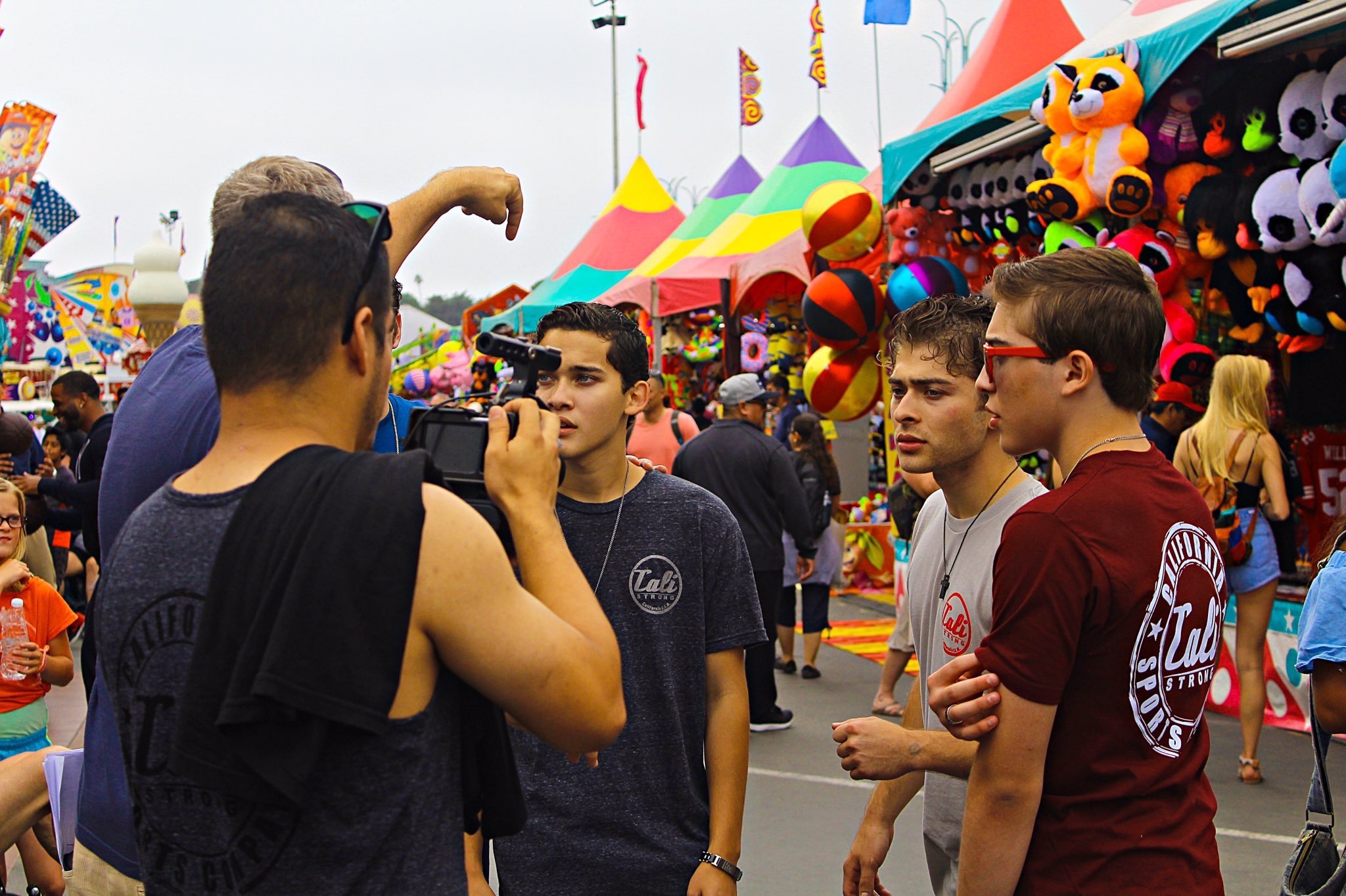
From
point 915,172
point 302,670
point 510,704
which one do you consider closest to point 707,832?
point 510,704

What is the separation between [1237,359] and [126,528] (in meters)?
5.49

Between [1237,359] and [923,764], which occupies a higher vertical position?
[1237,359]

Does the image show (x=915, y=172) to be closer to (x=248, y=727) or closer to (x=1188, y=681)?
(x=1188, y=681)

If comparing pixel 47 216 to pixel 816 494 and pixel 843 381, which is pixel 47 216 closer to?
pixel 843 381

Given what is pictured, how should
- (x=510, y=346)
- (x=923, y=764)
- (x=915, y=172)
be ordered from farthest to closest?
(x=915, y=172)
(x=923, y=764)
(x=510, y=346)

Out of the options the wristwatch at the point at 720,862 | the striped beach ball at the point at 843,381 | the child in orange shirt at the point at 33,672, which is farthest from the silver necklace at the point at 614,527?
the striped beach ball at the point at 843,381

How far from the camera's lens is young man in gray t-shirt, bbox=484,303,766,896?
2.30 meters

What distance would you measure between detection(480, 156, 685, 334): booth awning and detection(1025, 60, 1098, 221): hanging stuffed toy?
12361 mm

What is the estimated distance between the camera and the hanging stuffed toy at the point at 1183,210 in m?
6.43

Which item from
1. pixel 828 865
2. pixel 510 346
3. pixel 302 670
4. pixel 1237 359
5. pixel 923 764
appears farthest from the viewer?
pixel 1237 359

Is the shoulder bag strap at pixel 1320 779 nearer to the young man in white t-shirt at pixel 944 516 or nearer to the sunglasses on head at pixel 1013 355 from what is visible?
the young man in white t-shirt at pixel 944 516

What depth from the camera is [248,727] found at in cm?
125

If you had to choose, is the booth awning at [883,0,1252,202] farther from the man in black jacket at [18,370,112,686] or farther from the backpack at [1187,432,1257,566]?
the man in black jacket at [18,370,112,686]

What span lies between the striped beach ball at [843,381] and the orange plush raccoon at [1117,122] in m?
3.62
